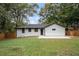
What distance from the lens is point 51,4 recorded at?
881 inches

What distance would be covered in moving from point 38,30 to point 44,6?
41 cm

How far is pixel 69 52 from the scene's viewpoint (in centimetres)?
2234

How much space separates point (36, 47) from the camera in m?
22.4

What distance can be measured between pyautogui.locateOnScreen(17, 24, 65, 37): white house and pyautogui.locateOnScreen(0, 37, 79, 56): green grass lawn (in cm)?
11

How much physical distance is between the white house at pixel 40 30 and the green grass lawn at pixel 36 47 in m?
0.11

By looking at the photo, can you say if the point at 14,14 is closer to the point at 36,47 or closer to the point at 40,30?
the point at 40,30

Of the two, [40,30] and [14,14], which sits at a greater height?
[14,14]

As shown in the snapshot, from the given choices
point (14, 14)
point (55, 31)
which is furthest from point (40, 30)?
point (14, 14)

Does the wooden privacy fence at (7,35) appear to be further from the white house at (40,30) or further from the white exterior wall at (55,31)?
the white exterior wall at (55,31)

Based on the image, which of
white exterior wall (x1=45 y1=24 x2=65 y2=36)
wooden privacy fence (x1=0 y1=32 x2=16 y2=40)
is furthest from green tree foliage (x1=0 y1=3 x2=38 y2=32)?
white exterior wall (x1=45 y1=24 x2=65 y2=36)

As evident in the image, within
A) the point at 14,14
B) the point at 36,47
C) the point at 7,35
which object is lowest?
the point at 36,47

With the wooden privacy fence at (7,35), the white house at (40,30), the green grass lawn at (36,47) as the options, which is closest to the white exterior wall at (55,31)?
the white house at (40,30)

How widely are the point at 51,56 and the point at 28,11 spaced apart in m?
0.83

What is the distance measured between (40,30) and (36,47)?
287 millimetres
